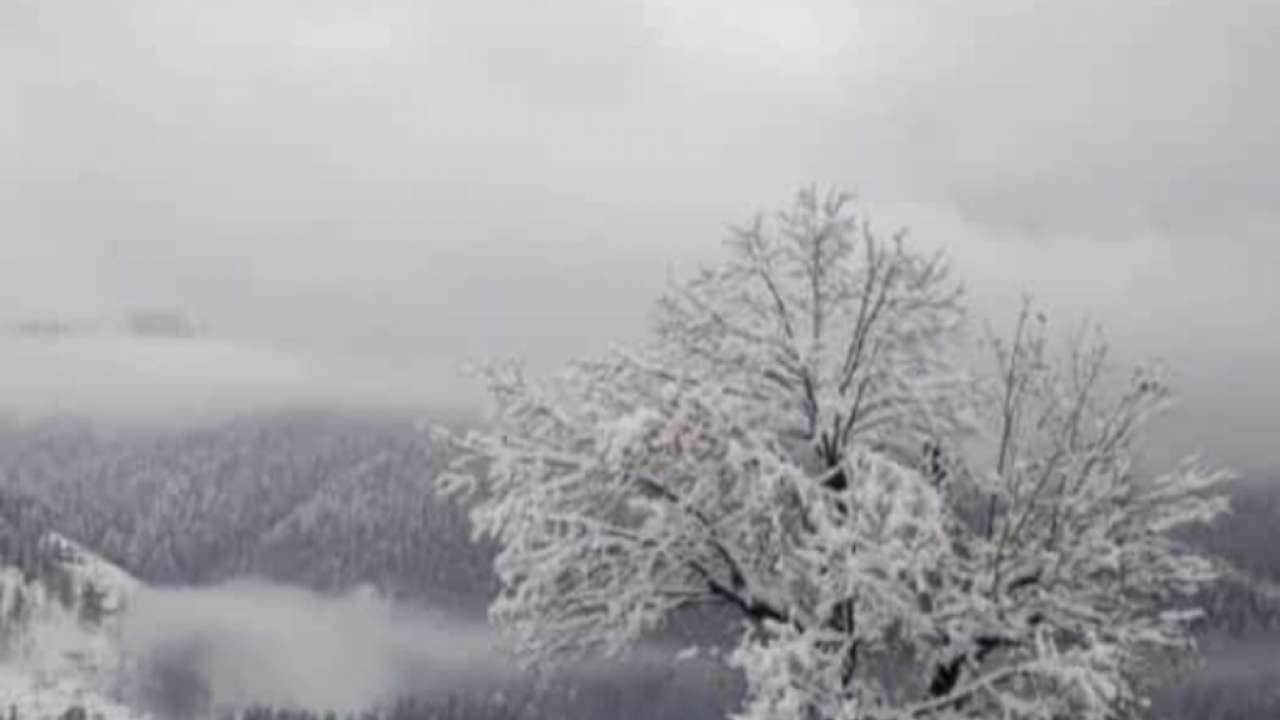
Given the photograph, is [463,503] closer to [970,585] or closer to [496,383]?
[496,383]

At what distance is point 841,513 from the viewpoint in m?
19.1

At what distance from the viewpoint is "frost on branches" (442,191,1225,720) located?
18.2 metres

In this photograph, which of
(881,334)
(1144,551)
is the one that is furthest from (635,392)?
(1144,551)

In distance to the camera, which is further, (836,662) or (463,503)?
(463,503)

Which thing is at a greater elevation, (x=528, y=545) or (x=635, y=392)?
(x=635, y=392)

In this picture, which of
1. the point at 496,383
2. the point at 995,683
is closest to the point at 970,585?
the point at 995,683

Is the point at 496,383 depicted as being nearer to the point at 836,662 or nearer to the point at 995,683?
the point at 836,662

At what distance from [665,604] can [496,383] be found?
269cm

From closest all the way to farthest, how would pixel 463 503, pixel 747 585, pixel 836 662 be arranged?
pixel 836 662 < pixel 747 585 < pixel 463 503

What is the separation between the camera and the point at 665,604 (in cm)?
1959

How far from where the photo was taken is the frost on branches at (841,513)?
59.9 ft

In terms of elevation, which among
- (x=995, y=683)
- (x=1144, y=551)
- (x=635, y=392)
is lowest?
(x=995, y=683)

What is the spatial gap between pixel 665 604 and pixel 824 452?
2.13 meters

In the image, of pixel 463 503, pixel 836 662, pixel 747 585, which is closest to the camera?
pixel 836 662
